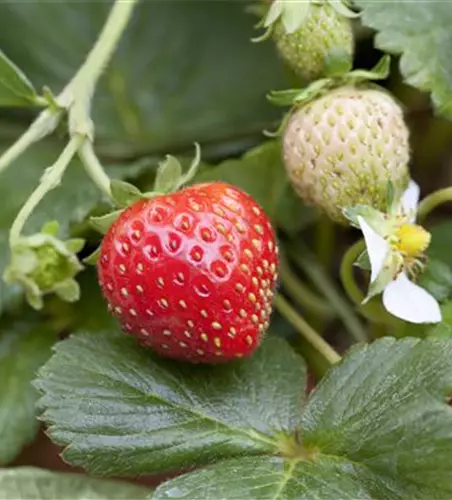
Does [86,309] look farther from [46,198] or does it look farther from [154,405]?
[154,405]

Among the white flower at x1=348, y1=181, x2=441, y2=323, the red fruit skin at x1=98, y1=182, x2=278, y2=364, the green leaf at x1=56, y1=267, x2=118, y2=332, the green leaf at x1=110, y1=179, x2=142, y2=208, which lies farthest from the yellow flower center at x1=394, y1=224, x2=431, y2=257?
the green leaf at x1=56, y1=267, x2=118, y2=332

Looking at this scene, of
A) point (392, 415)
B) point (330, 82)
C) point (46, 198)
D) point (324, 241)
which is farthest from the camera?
point (324, 241)

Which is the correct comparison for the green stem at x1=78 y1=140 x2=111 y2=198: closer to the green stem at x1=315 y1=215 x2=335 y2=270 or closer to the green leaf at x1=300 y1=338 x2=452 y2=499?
the green leaf at x1=300 y1=338 x2=452 y2=499

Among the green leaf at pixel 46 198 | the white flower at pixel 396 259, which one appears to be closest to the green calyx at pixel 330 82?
the white flower at pixel 396 259

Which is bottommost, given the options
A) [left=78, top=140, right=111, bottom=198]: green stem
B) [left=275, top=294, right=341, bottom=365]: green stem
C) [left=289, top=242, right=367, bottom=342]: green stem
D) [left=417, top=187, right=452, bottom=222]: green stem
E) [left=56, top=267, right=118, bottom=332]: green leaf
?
[left=289, top=242, right=367, bottom=342]: green stem

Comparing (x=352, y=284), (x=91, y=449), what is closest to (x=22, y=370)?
(x=91, y=449)

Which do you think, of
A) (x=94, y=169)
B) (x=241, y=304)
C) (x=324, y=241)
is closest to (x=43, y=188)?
(x=94, y=169)
